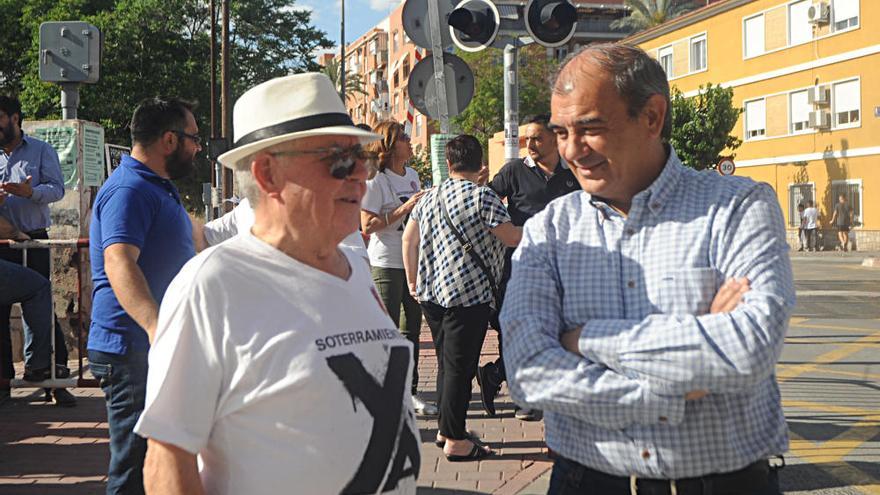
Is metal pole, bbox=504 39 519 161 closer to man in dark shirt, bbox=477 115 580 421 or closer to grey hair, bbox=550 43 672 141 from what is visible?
man in dark shirt, bbox=477 115 580 421

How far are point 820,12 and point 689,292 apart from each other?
37584 millimetres

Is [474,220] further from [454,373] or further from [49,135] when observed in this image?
[49,135]

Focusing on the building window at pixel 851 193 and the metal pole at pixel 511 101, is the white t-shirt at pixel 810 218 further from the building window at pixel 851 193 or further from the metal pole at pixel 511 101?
the metal pole at pixel 511 101

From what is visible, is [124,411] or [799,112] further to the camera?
[799,112]

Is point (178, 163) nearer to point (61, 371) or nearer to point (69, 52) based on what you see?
point (61, 371)

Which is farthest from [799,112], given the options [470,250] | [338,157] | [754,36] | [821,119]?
[338,157]

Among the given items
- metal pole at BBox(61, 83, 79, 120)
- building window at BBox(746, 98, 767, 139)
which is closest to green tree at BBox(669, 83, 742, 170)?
building window at BBox(746, 98, 767, 139)

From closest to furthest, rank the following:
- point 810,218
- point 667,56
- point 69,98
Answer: point 69,98
point 810,218
point 667,56

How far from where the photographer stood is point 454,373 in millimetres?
5363

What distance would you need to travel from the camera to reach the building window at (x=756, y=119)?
132ft

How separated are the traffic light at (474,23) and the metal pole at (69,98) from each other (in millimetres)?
3565

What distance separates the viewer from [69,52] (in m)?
7.79

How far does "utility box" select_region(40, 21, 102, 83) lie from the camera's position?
304 inches

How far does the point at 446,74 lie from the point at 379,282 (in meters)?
1.71
